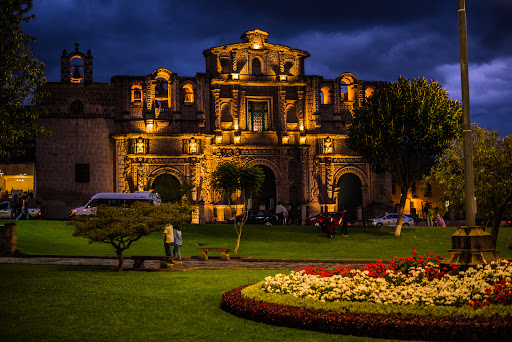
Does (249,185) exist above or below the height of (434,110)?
below

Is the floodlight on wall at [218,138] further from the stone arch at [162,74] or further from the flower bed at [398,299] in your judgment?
the flower bed at [398,299]

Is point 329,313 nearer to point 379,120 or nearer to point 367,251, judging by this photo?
point 367,251

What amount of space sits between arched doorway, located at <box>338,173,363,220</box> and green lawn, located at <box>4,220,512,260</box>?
1260 cm

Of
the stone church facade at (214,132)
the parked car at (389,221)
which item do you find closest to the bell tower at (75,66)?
the stone church facade at (214,132)

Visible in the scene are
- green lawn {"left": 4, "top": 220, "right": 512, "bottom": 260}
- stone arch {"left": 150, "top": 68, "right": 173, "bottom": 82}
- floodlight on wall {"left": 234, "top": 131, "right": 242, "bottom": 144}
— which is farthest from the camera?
floodlight on wall {"left": 234, "top": 131, "right": 242, "bottom": 144}

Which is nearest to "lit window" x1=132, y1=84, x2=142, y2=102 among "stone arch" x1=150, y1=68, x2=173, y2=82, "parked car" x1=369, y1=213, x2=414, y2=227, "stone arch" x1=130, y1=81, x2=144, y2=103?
"stone arch" x1=130, y1=81, x2=144, y2=103

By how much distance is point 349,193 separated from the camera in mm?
51906

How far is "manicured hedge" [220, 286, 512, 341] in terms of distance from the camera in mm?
8453

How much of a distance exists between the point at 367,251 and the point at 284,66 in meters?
26.1

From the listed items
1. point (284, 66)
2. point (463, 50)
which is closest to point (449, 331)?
point (463, 50)

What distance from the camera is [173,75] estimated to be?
49.3 metres

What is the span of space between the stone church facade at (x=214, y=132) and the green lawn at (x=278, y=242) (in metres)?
11.1

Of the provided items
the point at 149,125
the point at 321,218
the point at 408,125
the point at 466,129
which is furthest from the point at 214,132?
the point at 466,129

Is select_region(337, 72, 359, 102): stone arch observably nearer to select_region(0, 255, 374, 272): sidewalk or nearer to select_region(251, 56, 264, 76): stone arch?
select_region(251, 56, 264, 76): stone arch
